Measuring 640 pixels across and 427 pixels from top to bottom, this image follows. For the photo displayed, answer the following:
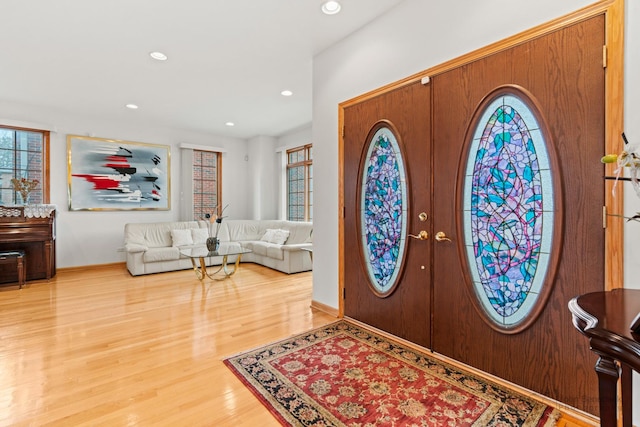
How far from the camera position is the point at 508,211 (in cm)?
195

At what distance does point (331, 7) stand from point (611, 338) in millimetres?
2811

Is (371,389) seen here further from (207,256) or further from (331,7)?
(207,256)

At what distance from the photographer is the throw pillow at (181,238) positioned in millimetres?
5839

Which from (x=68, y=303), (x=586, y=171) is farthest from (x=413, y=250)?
(x=68, y=303)

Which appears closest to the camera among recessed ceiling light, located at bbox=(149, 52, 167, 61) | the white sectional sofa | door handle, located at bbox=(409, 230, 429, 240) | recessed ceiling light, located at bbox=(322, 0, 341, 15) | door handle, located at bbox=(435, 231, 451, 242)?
door handle, located at bbox=(435, 231, 451, 242)

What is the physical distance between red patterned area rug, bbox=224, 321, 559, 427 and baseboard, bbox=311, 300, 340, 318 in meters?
0.66

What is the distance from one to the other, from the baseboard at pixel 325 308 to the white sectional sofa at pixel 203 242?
1.79 m

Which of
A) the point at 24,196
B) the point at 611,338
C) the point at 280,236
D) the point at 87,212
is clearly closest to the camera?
the point at 611,338

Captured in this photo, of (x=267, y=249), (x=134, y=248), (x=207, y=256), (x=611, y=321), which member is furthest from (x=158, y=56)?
(x=611, y=321)

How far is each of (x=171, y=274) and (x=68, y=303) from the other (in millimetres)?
1627

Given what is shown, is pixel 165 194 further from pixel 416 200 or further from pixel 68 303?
pixel 416 200

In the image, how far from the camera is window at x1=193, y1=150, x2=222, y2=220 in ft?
22.8

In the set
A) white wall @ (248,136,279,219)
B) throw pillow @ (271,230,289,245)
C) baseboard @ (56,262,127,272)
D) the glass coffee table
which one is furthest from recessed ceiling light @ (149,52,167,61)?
baseboard @ (56,262,127,272)

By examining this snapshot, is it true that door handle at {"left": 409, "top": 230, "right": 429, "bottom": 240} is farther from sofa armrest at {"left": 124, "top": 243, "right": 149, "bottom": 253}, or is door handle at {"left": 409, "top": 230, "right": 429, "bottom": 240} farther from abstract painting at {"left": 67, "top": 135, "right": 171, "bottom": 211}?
abstract painting at {"left": 67, "top": 135, "right": 171, "bottom": 211}
